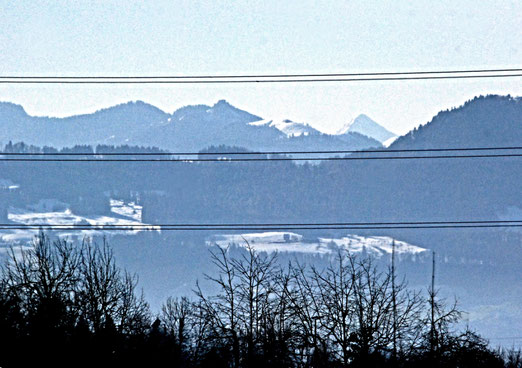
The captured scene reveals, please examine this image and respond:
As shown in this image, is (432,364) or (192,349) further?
(192,349)

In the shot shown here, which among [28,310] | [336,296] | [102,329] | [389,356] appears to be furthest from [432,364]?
[28,310]

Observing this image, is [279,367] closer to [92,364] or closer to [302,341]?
[302,341]

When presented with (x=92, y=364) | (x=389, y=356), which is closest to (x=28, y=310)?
(x=92, y=364)

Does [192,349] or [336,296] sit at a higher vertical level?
[336,296]

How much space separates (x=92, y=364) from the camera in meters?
39.0

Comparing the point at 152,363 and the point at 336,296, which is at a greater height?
the point at 336,296

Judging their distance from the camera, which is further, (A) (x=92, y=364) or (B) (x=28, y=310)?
(B) (x=28, y=310)

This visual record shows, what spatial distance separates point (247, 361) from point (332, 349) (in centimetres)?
410

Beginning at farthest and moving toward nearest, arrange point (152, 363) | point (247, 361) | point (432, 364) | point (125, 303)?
point (125, 303) < point (152, 363) < point (247, 361) < point (432, 364)

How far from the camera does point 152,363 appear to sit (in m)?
42.9

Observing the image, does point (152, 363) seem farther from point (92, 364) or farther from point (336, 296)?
point (336, 296)

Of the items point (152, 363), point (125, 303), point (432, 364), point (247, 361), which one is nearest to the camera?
point (432, 364)

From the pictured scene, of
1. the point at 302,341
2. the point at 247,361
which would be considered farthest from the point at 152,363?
the point at 302,341

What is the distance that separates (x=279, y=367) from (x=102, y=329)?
11.2m
